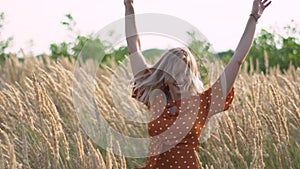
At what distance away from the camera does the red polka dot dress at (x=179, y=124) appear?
2.81 meters

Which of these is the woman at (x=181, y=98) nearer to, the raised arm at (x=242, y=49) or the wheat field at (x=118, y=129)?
the raised arm at (x=242, y=49)

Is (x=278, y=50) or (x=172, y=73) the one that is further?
(x=278, y=50)

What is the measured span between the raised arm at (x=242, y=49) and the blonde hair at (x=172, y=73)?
0.39 feet

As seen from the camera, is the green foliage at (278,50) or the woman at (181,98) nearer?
the woman at (181,98)

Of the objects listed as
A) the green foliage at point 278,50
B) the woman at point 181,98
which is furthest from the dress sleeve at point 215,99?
the green foliage at point 278,50

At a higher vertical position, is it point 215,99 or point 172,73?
point 172,73

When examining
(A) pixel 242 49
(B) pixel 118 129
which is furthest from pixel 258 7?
(B) pixel 118 129

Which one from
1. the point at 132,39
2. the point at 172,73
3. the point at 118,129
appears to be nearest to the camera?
the point at 172,73

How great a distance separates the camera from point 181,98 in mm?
2824

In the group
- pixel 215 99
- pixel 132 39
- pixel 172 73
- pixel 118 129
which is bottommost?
pixel 118 129

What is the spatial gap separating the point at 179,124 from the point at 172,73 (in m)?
0.21

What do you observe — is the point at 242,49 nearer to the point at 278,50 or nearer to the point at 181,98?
the point at 181,98

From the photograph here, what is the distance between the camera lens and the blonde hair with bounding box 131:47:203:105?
276 centimetres

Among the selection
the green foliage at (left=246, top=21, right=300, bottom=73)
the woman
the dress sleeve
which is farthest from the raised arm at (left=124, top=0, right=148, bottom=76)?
the green foliage at (left=246, top=21, right=300, bottom=73)
